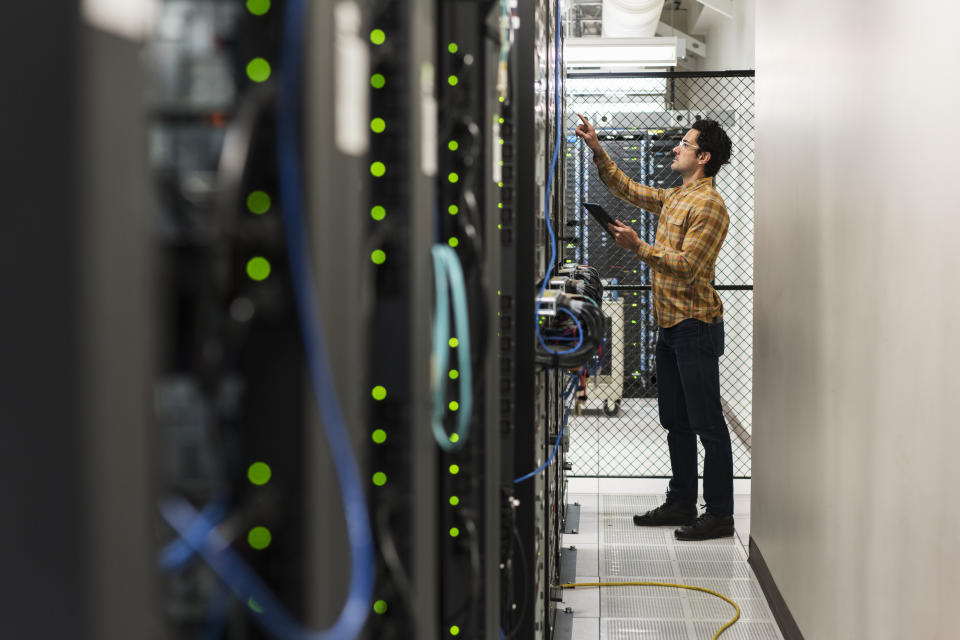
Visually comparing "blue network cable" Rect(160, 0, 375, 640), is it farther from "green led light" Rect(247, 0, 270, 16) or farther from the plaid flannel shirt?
the plaid flannel shirt

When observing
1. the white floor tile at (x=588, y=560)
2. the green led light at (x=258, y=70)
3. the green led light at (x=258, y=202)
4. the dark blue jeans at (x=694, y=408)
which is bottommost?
the white floor tile at (x=588, y=560)

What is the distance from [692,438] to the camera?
4531 mm

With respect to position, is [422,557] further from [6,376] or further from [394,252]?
[6,376]

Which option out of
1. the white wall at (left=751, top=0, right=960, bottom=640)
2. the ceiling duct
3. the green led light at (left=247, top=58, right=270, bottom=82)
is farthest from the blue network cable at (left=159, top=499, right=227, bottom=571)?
the ceiling duct

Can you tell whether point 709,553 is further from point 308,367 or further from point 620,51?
point 308,367

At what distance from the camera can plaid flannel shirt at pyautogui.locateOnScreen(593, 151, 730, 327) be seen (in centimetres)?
422

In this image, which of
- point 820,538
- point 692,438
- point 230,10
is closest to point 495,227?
point 230,10

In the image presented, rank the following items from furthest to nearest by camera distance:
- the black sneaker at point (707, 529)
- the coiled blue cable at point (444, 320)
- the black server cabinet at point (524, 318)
→ 1. the black sneaker at point (707, 529)
2. the black server cabinet at point (524, 318)
3. the coiled blue cable at point (444, 320)

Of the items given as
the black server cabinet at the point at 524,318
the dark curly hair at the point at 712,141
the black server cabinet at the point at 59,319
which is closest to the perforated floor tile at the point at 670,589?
the black server cabinet at the point at 524,318

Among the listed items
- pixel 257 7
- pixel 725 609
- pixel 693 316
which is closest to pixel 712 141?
pixel 693 316

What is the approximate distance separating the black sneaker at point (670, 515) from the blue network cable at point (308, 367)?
4.20 m

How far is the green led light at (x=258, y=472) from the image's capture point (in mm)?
650

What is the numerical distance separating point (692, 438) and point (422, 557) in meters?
3.69

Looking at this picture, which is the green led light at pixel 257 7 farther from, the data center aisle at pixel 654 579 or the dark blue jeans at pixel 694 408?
the dark blue jeans at pixel 694 408
